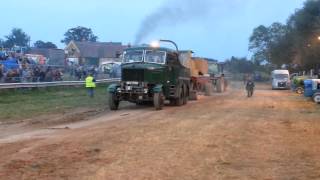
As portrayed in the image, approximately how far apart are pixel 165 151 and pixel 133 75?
50.4ft

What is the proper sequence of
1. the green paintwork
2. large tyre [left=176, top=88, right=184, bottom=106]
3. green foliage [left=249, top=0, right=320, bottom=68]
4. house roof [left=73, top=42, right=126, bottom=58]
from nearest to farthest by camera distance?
the green paintwork → large tyre [left=176, top=88, right=184, bottom=106] → green foliage [left=249, top=0, right=320, bottom=68] → house roof [left=73, top=42, right=126, bottom=58]

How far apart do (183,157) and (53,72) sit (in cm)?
3499

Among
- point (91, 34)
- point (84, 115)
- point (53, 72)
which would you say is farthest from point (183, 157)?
point (91, 34)

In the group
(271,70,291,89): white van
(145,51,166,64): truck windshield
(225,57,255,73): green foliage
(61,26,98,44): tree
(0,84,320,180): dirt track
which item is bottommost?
(0,84,320,180): dirt track

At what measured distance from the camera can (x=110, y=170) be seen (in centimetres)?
1077

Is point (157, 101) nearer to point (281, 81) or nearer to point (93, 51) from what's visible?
point (281, 81)

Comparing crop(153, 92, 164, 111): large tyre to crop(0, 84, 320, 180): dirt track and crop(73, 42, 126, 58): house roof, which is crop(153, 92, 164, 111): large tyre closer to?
crop(0, 84, 320, 180): dirt track

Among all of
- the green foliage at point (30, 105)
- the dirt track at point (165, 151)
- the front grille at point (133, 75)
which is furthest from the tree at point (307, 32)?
the dirt track at point (165, 151)

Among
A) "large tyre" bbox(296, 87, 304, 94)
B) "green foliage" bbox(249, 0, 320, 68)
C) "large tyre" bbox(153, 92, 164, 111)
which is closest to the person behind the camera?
"large tyre" bbox(153, 92, 164, 111)

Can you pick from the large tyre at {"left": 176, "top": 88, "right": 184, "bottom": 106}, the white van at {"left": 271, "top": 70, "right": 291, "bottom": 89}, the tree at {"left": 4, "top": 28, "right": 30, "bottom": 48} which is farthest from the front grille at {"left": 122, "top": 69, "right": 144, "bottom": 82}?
the tree at {"left": 4, "top": 28, "right": 30, "bottom": 48}

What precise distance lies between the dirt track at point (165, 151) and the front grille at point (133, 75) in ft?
26.8

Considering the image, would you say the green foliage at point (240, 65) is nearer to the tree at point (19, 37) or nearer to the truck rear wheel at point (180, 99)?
the tree at point (19, 37)

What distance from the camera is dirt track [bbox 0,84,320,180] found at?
35.2 ft

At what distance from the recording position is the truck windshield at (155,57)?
29.1 metres
